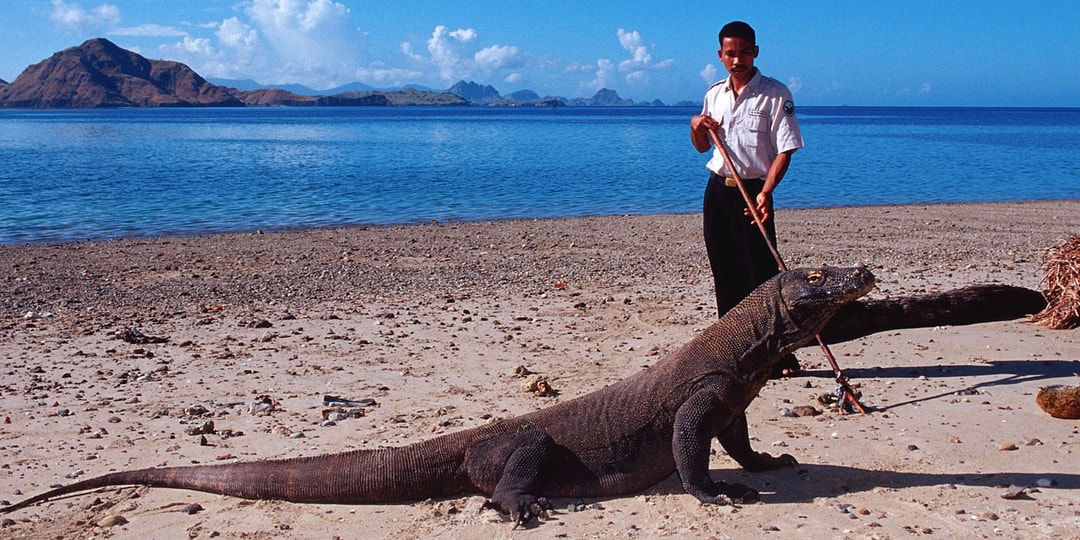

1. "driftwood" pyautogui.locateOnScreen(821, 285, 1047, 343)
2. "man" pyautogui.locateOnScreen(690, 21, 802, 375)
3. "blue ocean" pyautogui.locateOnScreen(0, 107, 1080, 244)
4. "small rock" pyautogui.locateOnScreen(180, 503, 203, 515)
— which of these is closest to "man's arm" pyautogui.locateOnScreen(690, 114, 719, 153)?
"man" pyautogui.locateOnScreen(690, 21, 802, 375)

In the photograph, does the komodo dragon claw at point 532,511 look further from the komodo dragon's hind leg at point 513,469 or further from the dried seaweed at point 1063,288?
the dried seaweed at point 1063,288

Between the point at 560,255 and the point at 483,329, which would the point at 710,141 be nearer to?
the point at 483,329

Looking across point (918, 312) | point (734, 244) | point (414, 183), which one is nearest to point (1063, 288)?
point (918, 312)

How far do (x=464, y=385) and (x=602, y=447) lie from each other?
273cm

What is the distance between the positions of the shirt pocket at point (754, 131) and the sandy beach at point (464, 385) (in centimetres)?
197

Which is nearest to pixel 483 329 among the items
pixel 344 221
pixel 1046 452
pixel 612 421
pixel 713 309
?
pixel 713 309

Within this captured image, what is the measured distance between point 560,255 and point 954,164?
38.5 meters

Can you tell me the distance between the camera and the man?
6.87 metres

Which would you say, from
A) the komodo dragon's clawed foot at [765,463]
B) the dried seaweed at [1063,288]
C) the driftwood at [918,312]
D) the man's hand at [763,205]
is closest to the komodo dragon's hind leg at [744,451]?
the komodo dragon's clawed foot at [765,463]

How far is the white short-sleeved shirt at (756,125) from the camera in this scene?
6.89 metres

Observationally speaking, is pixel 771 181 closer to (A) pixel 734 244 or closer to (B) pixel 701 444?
(A) pixel 734 244

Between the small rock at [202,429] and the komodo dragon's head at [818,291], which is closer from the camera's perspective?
the komodo dragon's head at [818,291]

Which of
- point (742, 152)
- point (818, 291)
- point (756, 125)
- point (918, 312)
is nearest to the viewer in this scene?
point (818, 291)

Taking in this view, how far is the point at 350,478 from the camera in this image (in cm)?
527
